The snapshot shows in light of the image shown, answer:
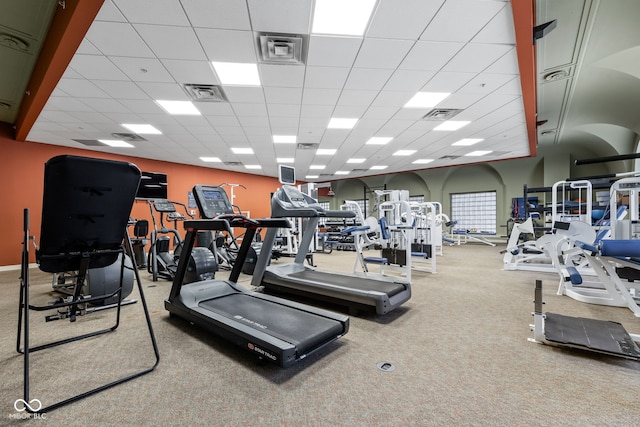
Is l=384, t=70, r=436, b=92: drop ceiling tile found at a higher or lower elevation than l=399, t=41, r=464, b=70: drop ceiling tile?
lower

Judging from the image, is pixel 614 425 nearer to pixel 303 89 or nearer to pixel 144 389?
pixel 144 389

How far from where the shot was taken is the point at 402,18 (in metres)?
2.75

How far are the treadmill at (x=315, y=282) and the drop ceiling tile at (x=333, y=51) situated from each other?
1642 mm

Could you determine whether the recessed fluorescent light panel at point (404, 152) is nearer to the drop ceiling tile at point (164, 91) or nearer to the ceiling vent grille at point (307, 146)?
the ceiling vent grille at point (307, 146)

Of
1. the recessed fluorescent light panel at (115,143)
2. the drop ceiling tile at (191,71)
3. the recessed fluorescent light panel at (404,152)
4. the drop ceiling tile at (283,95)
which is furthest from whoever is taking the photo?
the recessed fluorescent light panel at (404,152)

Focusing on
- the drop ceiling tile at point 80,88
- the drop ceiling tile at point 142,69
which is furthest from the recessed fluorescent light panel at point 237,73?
the drop ceiling tile at point 80,88

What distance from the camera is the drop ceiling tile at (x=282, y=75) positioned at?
11.7 ft

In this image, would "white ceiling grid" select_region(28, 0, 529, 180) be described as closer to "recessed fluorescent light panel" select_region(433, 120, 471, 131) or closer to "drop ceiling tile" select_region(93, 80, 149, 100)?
"drop ceiling tile" select_region(93, 80, 149, 100)

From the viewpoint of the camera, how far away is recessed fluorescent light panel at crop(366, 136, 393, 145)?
6.79 metres

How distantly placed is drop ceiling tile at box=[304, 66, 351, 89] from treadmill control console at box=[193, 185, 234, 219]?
2016 millimetres

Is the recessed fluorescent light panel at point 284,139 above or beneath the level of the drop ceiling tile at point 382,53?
beneath

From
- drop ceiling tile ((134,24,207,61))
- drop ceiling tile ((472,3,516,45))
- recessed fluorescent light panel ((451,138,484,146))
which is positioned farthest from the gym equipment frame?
recessed fluorescent light panel ((451,138,484,146))

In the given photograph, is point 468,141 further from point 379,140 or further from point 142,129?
point 142,129

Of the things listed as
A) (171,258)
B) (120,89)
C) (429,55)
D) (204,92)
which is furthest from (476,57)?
(171,258)
